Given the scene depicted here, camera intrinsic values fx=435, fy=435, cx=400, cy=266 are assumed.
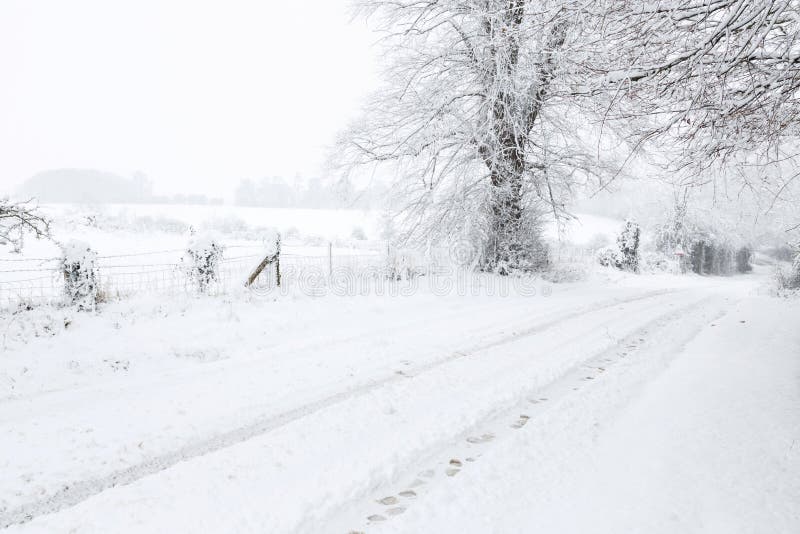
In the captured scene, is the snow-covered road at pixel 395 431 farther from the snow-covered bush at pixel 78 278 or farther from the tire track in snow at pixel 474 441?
the snow-covered bush at pixel 78 278

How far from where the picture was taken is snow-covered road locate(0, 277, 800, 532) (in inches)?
103

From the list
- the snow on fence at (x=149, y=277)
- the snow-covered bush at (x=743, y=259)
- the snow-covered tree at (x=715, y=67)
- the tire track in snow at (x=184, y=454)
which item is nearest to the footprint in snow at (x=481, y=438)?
the tire track in snow at (x=184, y=454)

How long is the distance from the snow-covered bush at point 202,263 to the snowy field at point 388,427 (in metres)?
1.57

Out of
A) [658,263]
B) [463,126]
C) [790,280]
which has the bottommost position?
[790,280]

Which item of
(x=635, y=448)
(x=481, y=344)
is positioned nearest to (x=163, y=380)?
(x=481, y=344)

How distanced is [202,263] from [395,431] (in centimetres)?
708

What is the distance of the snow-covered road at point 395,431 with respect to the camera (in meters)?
2.63

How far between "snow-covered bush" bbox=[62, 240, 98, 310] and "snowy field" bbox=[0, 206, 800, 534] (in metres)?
0.29

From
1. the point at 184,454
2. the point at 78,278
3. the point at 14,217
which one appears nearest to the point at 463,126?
the point at 78,278

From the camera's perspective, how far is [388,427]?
3764 millimetres

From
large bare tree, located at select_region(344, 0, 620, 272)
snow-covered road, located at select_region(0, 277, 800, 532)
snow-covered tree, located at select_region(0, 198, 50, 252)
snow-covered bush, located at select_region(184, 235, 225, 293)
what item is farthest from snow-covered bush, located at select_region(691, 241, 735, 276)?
snow-covered tree, located at select_region(0, 198, 50, 252)

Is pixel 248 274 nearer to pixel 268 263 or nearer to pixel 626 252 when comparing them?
pixel 268 263

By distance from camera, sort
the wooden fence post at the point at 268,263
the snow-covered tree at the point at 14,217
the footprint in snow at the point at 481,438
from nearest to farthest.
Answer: the footprint in snow at the point at 481,438, the snow-covered tree at the point at 14,217, the wooden fence post at the point at 268,263

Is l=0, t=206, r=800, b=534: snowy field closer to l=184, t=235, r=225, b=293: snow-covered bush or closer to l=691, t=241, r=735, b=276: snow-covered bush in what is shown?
l=184, t=235, r=225, b=293: snow-covered bush
